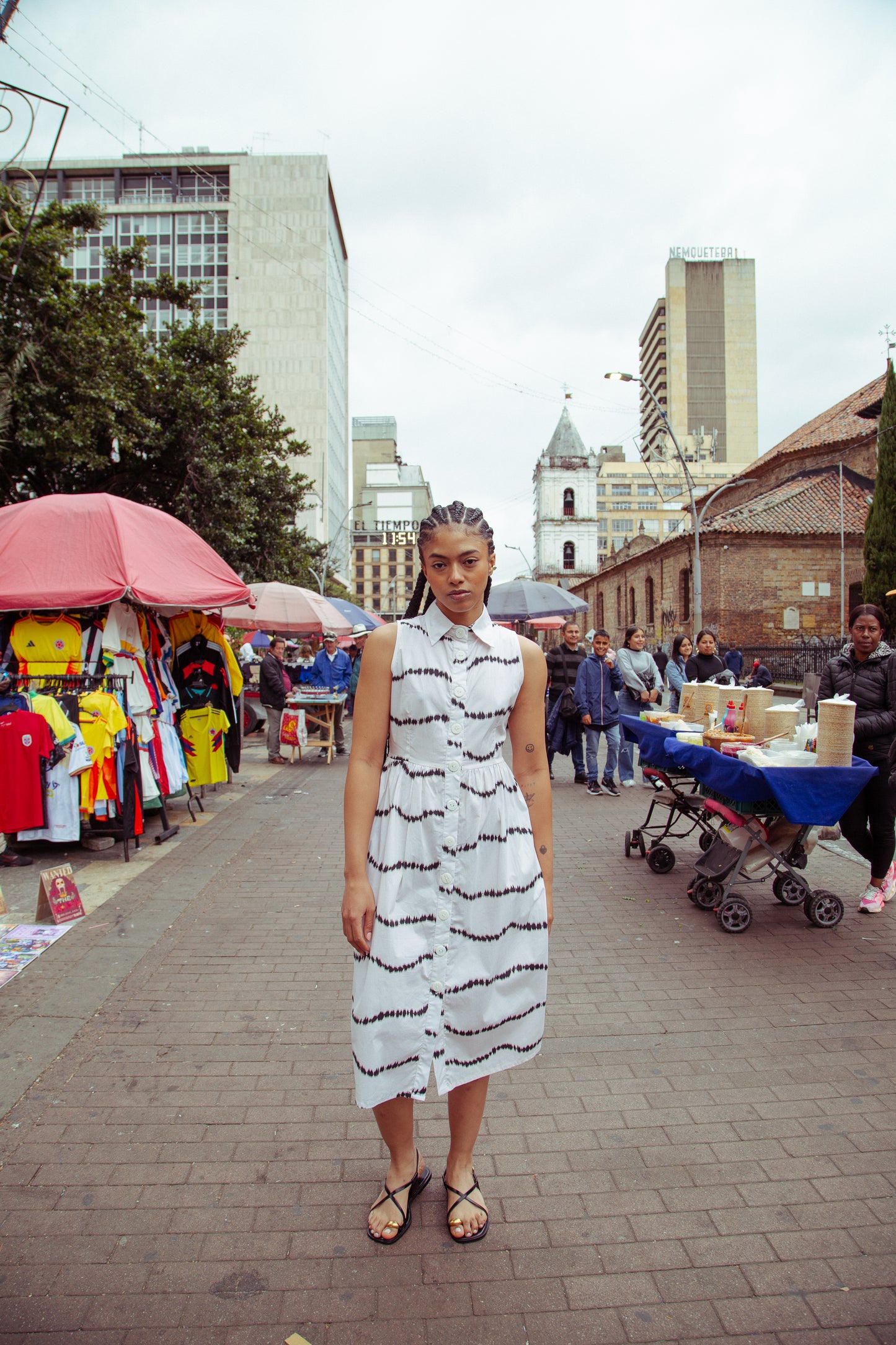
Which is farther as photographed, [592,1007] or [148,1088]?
[592,1007]

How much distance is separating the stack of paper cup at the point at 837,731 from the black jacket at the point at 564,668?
20.0 feet

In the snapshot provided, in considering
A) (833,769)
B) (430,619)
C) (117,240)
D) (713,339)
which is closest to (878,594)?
(833,769)

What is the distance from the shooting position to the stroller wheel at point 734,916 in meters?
5.19

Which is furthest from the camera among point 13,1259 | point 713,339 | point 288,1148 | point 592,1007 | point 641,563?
point 713,339

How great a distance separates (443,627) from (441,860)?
662 mm

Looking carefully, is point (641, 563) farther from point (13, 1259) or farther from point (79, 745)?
point (13, 1259)

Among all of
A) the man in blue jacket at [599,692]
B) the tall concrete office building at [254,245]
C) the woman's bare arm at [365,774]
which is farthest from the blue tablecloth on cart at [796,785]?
the tall concrete office building at [254,245]

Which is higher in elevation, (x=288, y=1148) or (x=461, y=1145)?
(x=461, y=1145)

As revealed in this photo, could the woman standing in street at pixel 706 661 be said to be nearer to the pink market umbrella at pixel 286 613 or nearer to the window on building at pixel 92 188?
the pink market umbrella at pixel 286 613

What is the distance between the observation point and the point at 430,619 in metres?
2.41

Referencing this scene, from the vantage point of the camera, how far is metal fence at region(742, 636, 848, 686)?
2700cm

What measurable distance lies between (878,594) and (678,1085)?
23.7 m

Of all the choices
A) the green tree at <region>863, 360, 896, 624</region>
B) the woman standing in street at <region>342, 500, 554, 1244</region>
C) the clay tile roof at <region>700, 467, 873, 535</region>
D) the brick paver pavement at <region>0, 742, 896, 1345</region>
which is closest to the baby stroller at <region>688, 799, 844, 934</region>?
the brick paver pavement at <region>0, 742, 896, 1345</region>

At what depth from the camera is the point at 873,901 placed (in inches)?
220
